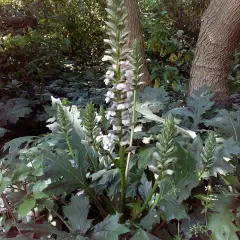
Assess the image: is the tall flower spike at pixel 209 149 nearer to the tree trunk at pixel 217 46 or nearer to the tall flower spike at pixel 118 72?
the tall flower spike at pixel 118 72

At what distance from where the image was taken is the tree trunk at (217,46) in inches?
110

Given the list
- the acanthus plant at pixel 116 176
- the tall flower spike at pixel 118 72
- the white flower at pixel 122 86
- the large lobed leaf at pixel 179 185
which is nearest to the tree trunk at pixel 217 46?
the acanthus plant at pixel 116 176

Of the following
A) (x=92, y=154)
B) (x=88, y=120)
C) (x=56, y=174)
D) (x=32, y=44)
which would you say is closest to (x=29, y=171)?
(x=56, y=174)

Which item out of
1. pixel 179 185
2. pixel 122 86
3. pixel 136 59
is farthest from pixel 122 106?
pixel 179 185

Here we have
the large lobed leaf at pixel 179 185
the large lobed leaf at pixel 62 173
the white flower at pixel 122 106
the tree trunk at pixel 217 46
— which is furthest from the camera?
the tree trunk at pixel 217 46

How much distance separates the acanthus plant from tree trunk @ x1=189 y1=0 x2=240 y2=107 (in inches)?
47.7

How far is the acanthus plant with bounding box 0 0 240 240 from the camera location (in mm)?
1479

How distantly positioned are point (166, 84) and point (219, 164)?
8.33 ft

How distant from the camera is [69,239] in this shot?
5.21 feet

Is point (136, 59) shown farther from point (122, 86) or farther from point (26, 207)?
point (26, 207)

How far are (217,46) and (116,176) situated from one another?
1.69m

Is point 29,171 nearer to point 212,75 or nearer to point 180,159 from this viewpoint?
point 180,159

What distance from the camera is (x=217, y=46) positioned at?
294 centimetres

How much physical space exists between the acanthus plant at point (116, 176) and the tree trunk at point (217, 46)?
121 centimetres
